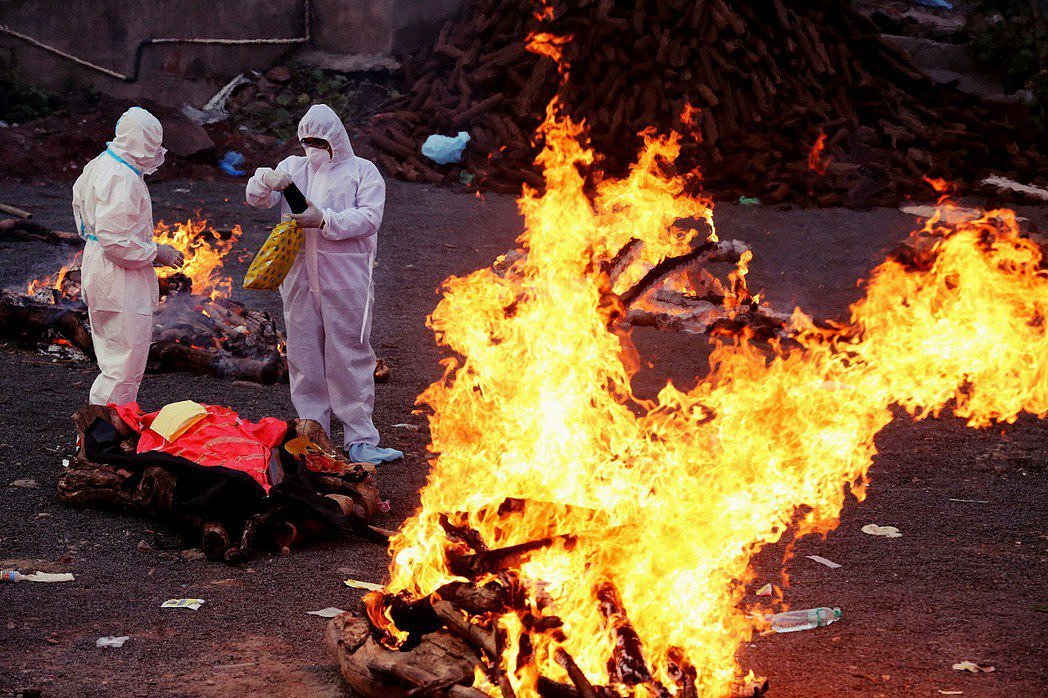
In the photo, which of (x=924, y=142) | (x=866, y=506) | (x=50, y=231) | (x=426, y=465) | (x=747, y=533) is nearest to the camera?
(x=747, y=533)

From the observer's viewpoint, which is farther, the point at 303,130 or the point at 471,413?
the point at 303,130

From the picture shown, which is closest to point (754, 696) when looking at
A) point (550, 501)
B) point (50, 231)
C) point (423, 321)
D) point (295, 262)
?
point (550, 501)

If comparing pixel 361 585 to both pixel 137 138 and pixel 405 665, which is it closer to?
pixel 405 665

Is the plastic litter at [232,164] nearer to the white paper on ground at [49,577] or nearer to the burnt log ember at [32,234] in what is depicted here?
the burnt log ember at [32,234]

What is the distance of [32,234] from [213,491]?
7.35m

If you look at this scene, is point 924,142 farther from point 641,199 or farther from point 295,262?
point 295,262

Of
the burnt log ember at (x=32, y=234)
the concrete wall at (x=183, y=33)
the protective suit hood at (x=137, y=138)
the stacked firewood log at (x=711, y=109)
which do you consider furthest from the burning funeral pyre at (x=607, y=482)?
the concrete wall at (x=183, y=33)

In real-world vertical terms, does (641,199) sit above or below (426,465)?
above

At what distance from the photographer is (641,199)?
7176 mm

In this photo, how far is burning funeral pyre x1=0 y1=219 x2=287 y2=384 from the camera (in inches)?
360

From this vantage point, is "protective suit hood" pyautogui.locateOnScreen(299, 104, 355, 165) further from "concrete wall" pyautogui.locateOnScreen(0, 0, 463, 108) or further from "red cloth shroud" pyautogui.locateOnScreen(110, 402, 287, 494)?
"concrete wall" pyautogui.locateOnScreen(0, 0, 463, 108)

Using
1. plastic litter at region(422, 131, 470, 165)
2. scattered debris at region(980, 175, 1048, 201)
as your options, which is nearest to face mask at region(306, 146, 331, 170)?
plastic litter at region(422, 131, 470, 165)

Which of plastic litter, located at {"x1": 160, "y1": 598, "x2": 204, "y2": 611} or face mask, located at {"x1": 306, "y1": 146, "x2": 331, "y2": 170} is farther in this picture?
face mask, located at {"x1": 306, "y1": 146, "x2": 331, "y2": 170}

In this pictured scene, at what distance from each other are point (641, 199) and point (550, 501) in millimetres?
2986
